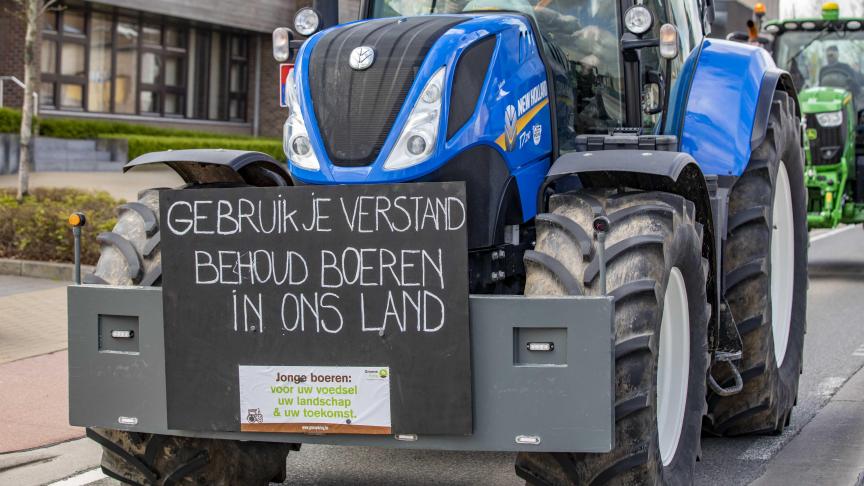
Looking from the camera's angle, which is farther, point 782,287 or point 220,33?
point 220,33

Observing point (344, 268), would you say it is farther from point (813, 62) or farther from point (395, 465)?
point (813, 62)

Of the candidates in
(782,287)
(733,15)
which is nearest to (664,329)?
(782,287)

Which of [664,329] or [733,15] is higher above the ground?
[733,15]

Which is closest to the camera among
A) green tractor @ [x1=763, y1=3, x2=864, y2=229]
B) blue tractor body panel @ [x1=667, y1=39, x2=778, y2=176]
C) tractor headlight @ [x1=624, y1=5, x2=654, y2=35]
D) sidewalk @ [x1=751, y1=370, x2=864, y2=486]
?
tractor headlight @ [x1=624, y1=5, x2=654, y2=35]

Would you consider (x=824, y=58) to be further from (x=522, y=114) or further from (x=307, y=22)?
(x=522, y=114)

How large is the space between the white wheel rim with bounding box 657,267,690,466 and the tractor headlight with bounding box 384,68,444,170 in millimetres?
1174

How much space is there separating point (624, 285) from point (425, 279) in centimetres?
75

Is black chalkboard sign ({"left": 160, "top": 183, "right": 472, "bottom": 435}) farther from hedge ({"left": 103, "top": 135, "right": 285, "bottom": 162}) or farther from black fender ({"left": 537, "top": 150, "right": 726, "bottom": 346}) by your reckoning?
hedge ({"left": 103, "top": 135, "right": 285, "bottom": 162})

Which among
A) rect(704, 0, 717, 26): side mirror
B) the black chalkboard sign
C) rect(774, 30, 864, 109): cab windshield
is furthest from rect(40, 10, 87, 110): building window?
the black chalkboard sign

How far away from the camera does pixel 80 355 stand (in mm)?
5090

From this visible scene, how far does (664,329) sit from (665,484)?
25.2 inches

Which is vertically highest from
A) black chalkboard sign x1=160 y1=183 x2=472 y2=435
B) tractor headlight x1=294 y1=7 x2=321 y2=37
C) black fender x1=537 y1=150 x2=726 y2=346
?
tractor headlight x1=294 y1=7 x2=321 y2=37

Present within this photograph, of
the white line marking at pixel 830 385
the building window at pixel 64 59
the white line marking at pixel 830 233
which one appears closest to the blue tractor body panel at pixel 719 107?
the white line marking at pixel 830 385

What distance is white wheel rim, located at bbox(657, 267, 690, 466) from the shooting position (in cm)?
548
